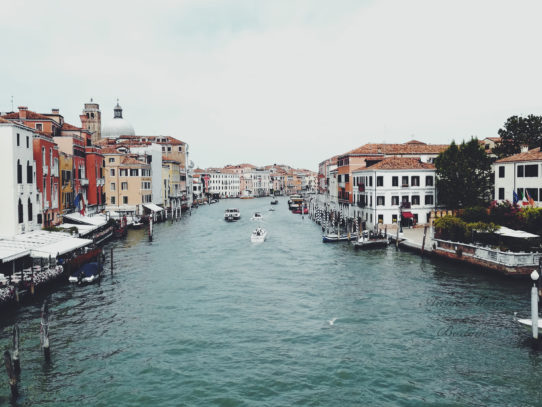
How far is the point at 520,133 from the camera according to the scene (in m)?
48.6

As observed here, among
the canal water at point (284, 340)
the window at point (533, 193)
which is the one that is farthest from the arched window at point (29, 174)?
the window at point (533, 193)

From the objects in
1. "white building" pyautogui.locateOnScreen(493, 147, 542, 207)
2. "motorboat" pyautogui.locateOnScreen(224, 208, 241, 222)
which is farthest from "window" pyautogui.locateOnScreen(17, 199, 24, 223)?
"motorboat" pyautogui.locateOnScreen(224, 208, 241, 222)

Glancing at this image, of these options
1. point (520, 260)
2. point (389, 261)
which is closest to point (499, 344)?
point (520, 260)

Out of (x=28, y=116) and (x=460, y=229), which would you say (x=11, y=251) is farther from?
(x=460, y=229)

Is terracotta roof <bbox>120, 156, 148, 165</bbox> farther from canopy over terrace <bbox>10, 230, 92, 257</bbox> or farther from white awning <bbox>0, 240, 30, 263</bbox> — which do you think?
white awning <bbox>0, 240, 30, 263</bbox>

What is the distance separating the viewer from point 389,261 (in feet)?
110

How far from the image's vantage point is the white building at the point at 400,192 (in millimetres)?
45875

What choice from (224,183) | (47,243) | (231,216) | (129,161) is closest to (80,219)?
(47,243)

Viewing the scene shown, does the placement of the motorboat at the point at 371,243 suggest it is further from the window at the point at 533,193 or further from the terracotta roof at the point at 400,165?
the window at the point at 533,193

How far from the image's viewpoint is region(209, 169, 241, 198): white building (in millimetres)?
173750

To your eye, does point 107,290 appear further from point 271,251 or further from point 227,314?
point 271,251

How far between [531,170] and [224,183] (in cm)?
14675

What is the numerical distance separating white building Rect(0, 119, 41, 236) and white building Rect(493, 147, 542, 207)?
3283 centimetres

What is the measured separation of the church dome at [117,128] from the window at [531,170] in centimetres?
8587
